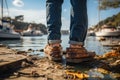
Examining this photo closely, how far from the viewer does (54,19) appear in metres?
3.69

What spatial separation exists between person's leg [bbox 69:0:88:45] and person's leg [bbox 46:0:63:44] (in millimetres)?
295

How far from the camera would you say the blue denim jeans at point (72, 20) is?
3.48m

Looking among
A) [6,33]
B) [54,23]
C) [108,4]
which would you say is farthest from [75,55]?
[6,33]

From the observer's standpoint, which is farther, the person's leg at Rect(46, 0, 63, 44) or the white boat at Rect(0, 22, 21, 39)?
the white boat at Rect(0, 22, 21, 39)

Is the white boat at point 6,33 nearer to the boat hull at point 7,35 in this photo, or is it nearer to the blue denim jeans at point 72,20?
the boat hull at point 7,35

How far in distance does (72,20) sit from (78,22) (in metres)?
0.13

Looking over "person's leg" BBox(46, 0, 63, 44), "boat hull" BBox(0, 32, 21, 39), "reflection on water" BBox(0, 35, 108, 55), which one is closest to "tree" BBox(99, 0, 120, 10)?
"reflection on water" BBox(0, 35, 108, 55)

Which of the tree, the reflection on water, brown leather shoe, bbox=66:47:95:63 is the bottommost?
the reflection on water

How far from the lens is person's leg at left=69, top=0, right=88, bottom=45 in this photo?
3.47 metres

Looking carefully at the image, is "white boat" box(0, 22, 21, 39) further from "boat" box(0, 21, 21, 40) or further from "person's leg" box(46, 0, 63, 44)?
"person's leg" box(46, 0, 63, 44)

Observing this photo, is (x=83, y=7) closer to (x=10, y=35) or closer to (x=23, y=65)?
(x=23, y=65)

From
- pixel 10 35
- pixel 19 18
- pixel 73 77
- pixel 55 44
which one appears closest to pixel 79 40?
pixel 55 44

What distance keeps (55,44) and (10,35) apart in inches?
1024

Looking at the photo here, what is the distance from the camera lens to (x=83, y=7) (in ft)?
11.6
